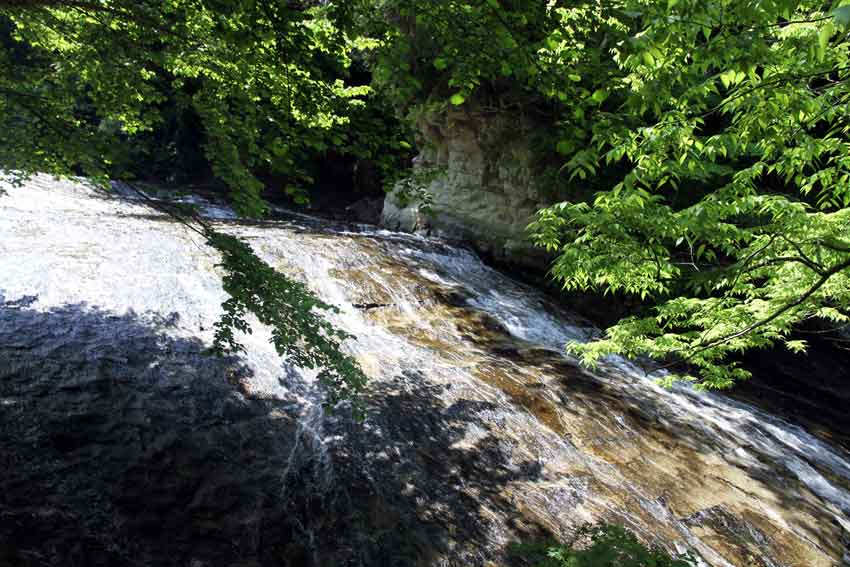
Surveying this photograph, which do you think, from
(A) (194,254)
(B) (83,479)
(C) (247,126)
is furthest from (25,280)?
(C) (247,126)

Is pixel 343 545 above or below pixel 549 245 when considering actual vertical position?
below

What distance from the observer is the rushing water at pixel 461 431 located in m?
3.66

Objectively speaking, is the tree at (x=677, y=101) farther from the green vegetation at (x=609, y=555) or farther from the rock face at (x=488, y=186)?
the rock face at (x=488, y=186)

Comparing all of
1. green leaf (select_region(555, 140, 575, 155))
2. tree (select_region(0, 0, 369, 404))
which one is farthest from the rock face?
green leaf (select_region(555, 140, 575, 155))

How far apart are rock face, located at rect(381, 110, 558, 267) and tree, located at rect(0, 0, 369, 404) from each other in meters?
8.31

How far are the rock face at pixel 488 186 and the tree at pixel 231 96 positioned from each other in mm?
8310

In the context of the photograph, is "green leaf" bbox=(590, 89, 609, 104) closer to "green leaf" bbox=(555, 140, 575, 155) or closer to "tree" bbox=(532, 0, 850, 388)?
"tree" bbox=(532, 0, 850, 388)

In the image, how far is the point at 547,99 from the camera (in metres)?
3.38

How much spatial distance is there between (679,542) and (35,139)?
593 centimetres

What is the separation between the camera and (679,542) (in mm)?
3955

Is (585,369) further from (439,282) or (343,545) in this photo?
(343,545)

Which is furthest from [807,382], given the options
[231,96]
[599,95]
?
[231,96]

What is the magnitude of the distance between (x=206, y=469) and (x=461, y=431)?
2.27 meters

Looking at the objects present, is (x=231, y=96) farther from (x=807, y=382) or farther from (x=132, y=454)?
(x=807, y=382)
